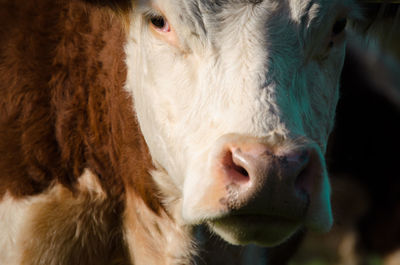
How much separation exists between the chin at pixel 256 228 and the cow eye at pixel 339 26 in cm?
100

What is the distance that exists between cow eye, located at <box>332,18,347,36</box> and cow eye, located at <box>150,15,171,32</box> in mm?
776

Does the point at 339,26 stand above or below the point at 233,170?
above

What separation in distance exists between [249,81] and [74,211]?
1.27 meters

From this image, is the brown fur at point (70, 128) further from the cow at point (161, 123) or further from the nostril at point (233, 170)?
the nostril at point (233, 170)

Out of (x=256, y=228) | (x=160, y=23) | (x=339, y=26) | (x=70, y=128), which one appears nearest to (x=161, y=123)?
(x=160, y=23)

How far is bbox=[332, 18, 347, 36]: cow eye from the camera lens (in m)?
2.98

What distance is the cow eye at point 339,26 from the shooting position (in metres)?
2.98

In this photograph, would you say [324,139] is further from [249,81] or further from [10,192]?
[10,192]

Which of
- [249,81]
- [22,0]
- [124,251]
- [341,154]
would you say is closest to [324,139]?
[249,81]

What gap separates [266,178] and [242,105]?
0.36 metres

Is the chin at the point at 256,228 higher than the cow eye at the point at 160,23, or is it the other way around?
the cow eye at the point at 160,23

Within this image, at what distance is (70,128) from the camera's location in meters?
3.33

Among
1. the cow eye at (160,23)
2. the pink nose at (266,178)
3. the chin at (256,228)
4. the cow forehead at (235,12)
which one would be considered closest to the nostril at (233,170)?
the pink nose at (266,178)

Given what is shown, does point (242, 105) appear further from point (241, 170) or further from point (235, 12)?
point (235, 12)
